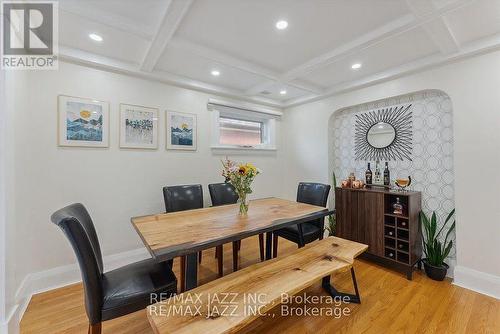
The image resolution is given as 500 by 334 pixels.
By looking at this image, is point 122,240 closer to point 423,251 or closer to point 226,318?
point 226,318

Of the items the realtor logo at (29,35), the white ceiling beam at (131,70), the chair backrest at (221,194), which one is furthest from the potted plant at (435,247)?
the realtor logo at (29,35)

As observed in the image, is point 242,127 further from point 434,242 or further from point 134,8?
point 434,242

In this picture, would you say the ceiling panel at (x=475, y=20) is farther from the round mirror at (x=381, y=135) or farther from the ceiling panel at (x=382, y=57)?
the round mirror at (x=381, y=135)

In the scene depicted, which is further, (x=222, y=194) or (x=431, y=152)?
(x=222, y=194)

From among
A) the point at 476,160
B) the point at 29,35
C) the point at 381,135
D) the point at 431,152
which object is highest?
the point at 29,35

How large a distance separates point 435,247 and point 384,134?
1513mm

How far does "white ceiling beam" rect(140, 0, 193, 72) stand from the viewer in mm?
1566

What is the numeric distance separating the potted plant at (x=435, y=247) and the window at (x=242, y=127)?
8.44 feet

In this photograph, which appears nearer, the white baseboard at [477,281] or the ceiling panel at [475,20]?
the ceiling panel at [475,20]

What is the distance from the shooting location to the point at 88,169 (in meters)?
2.41

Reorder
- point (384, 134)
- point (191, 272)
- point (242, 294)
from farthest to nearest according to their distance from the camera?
1. point (384, 134)
2. point (191, 272)
3. point (242, 294)

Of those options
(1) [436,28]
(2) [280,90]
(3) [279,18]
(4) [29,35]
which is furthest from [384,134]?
(4) [29,35]

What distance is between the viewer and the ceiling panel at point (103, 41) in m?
1.82

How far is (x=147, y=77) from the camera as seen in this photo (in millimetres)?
2762
